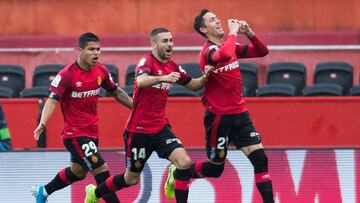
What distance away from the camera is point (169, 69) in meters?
12.0

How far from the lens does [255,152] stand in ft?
38.8

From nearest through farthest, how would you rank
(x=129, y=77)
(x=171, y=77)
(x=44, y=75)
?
1. (x=171, y=77)
2. (x=129, y=77)
3. (x=44, y=75)

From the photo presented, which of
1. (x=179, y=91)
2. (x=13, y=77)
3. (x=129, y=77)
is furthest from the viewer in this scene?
(x=13, y=77)

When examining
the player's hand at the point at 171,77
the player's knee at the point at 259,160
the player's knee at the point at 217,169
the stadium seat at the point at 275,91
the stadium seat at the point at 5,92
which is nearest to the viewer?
the player's hand at the point at 171,77

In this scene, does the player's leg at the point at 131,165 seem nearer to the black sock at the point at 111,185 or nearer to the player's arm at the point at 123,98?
the black sock at the point at 111,185

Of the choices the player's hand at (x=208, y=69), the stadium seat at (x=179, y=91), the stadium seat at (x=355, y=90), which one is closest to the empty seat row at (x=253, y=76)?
the stadium seat at (x=355, y=90)

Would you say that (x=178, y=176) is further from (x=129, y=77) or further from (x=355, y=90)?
(x=129, y=77)

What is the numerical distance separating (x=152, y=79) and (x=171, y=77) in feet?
0.83

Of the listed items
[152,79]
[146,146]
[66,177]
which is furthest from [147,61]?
[66,177]

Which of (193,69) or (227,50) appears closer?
(227,50)

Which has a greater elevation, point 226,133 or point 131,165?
point 226,133

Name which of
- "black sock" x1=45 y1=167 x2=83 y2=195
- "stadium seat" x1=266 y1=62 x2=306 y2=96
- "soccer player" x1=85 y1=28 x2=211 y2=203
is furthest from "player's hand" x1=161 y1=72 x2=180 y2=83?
"stadium seat" x1=266 y1=62 x2=306 y2=96

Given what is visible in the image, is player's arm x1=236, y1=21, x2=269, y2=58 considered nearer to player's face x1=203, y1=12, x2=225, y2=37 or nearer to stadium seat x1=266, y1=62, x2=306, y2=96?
player's face x1=203, y1=12, x2=225, y2=37

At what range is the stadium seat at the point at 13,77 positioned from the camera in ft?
60.3
